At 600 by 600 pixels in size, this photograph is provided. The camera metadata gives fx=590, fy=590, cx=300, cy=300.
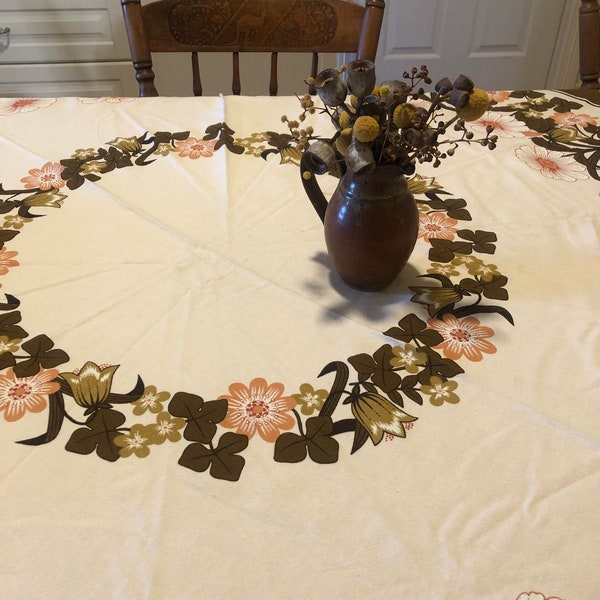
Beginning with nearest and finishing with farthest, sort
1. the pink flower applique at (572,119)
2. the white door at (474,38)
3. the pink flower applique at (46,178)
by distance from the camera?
the pink flower applique at (46,178) → the pink flower applique at (572,119) → the white door at (474,38)

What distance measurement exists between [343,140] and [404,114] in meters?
0.08

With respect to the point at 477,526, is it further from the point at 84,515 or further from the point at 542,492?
the point at 84,515

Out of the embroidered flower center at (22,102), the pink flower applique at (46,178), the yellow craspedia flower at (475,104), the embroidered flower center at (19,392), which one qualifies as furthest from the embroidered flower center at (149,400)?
the embroidered flower center at (22,102)

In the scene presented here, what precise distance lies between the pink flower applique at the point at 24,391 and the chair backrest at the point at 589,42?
1247mm

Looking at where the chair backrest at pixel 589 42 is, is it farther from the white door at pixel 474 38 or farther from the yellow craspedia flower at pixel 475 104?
the white door at pixel 474 38

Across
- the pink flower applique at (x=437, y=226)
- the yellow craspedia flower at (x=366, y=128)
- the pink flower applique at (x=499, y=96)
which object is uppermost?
the yellow craspedia flower at (x=366, y=128)

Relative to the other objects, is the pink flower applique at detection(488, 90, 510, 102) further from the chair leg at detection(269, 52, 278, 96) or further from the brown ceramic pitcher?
the brown ceramic pitcher

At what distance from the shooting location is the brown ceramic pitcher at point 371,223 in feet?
2.04

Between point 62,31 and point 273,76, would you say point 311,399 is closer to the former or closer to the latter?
point 273,76

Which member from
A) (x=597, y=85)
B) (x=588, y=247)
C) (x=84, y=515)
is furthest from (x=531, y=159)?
(x=84, y=515)

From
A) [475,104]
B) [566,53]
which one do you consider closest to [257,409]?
[475,104]

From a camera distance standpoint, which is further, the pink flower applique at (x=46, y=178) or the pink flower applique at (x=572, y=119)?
the pink flower applique at (x=572, y=119)

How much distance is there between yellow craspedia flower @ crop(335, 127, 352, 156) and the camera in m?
0.60

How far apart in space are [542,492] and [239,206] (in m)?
0.58
